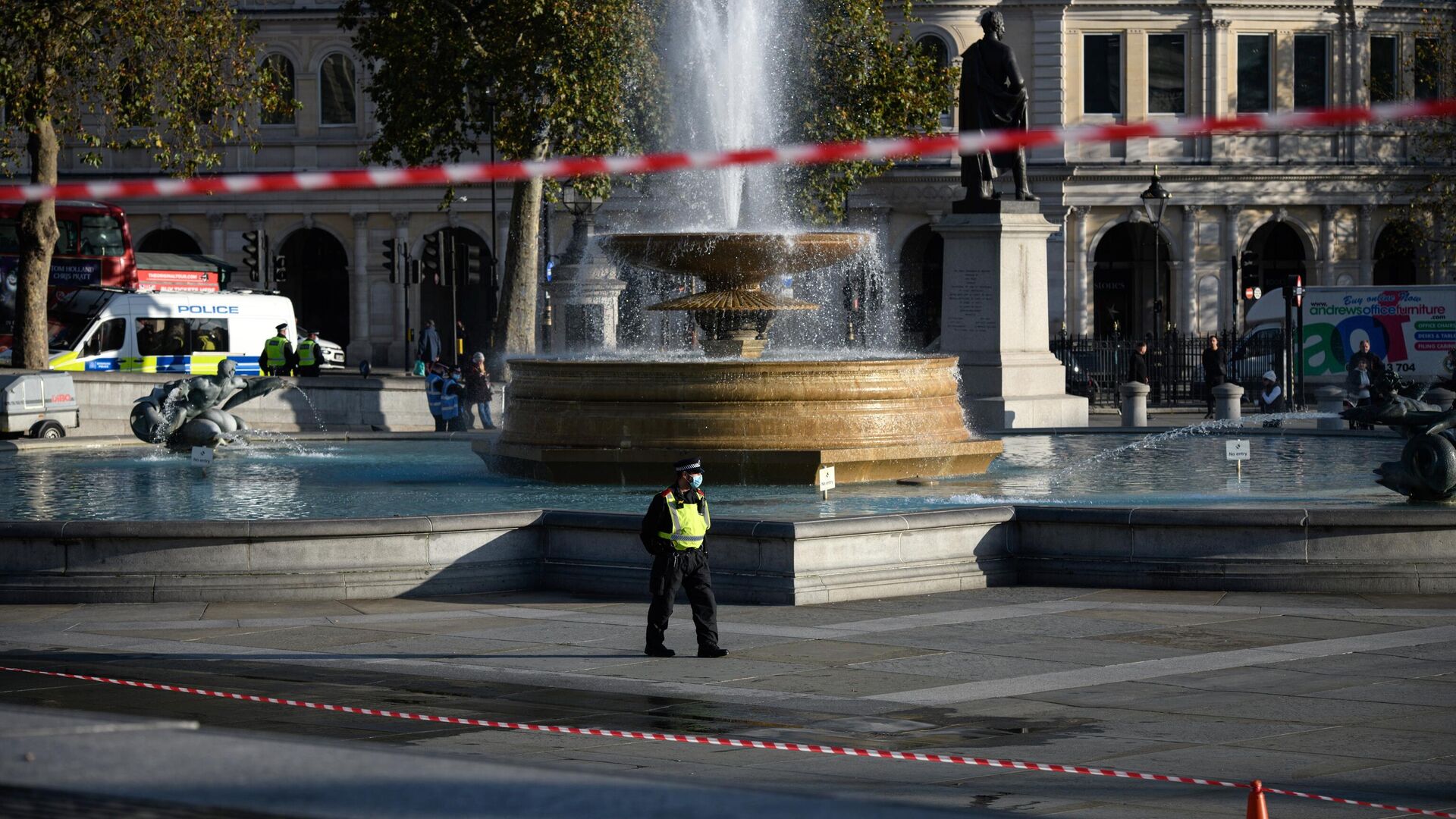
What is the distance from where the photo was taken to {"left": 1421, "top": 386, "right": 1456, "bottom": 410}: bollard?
56.2 feet

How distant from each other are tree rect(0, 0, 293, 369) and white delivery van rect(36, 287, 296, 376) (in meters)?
2.99

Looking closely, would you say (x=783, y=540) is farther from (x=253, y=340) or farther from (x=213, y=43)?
(x=253, y=340)

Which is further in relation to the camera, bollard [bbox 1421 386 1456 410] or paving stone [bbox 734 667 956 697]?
bollard [bbox 1421 386 1456 410]

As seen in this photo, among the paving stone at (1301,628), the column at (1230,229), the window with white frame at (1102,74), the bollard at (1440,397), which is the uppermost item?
the window with white frame at (1102,74)

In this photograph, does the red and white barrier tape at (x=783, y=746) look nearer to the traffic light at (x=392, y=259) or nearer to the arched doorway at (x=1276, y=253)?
the traffic light at (x=392, y=259)

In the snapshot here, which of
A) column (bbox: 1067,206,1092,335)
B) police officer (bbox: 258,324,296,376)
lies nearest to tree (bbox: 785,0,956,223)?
police officer (bbox: 258,324,296,376)

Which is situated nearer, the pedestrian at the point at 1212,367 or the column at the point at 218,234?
the pedestrian at the point at 1212,367

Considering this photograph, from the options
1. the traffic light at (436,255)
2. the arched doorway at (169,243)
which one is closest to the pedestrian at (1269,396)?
the traffic light at (436,255)

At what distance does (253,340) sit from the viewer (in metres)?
40.7

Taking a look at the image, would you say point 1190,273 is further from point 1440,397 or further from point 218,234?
point 1440,397

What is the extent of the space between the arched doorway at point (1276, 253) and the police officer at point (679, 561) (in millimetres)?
51329

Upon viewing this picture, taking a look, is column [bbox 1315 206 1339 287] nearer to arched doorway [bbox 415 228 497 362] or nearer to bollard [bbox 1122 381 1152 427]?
arched doorway [bbox 415 228 497 362]

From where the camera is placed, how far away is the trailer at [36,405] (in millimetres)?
28109

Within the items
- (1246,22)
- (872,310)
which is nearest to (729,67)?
(872,310)
